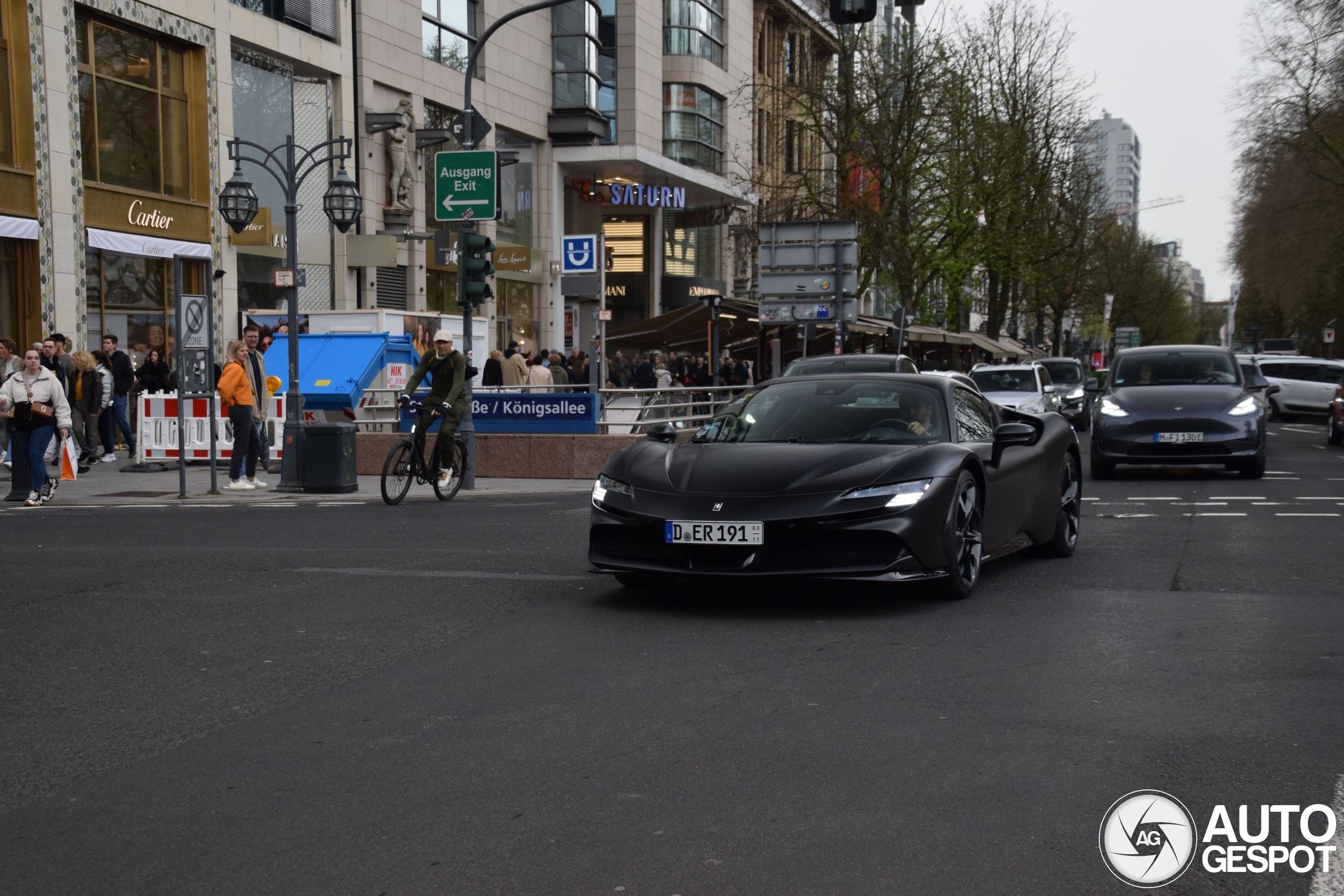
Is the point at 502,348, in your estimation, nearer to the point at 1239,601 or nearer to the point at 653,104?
the point at 653,104

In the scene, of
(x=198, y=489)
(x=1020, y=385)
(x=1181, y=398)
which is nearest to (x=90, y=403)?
(x=198, y=489)

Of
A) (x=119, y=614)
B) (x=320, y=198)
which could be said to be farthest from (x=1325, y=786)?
(x=320, y=198)

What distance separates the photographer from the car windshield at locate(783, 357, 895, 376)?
794 inches

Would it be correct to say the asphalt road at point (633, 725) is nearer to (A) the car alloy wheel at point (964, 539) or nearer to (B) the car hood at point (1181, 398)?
(A) the car alloy wheel at point (964, 539)

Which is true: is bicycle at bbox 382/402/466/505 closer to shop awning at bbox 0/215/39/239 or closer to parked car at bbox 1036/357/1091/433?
shop awning at bbox 0/215/39/239

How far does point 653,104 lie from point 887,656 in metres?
45.7

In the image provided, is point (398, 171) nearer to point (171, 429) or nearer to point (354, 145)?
point (354, 145)

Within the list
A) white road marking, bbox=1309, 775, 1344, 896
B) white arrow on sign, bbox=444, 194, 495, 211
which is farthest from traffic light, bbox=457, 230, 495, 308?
white road marking, bbox=1309, 775, 1344, 896

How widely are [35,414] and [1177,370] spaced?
13262 mm

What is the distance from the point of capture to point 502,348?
43.5m

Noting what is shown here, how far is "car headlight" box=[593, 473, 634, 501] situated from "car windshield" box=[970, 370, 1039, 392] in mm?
20778

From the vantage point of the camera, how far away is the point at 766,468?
8023 mm

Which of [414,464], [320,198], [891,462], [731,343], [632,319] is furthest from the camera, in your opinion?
[632,319]

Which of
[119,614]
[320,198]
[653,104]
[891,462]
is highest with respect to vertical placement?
[653,104]
